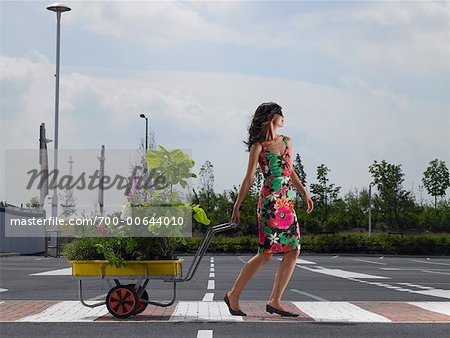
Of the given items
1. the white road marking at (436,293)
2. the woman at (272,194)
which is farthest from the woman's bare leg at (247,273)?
the white road marking at (436,293)

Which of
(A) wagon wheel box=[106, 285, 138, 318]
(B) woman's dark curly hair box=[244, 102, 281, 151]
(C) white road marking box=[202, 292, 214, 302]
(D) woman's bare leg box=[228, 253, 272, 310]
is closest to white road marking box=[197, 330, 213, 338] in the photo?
(D) woman's bare leg box=[228, 253, 272, 310]

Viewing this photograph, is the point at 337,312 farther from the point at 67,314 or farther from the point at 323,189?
the point at 323,189

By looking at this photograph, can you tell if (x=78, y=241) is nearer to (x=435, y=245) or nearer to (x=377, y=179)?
(x=435, y=245)

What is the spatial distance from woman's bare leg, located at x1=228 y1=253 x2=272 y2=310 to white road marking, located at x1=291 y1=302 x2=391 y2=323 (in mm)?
910

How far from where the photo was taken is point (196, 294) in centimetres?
1438

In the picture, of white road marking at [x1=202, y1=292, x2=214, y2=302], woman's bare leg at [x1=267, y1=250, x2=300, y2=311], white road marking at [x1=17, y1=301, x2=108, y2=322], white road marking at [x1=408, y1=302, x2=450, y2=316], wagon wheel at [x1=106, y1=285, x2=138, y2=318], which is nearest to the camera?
woman's bare leg at [x1=267, y1=250, x2=300, y2=311]

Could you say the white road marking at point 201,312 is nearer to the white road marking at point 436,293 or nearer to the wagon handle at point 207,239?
the wagon handle at point 207,239

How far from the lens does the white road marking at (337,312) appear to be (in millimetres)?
9375

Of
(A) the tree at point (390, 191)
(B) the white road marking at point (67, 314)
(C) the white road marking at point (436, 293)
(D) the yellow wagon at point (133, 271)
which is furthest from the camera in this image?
(A) the tree at point (390, 191)

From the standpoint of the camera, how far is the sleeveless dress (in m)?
8.73

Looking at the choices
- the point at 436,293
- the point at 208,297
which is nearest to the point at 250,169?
the point at 208,297

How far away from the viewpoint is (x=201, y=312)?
10203mm

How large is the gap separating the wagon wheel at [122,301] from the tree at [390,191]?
78006 mm

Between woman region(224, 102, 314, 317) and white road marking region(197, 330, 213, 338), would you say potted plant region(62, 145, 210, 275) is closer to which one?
woman region(224, 102, 314, 317)
